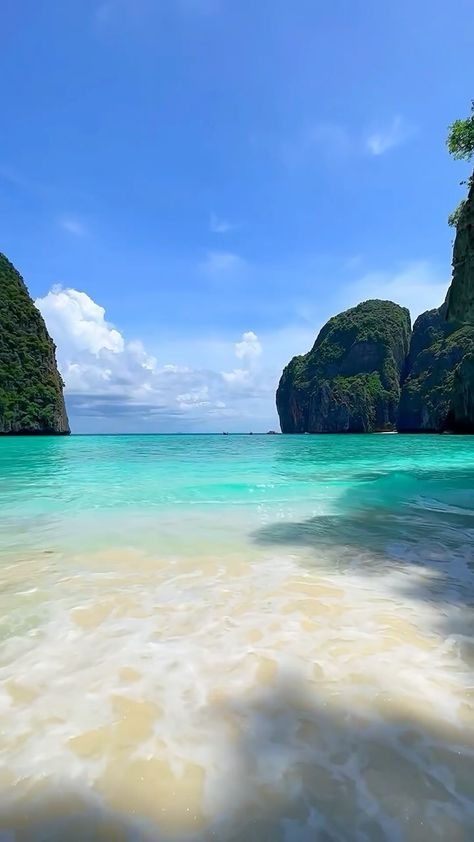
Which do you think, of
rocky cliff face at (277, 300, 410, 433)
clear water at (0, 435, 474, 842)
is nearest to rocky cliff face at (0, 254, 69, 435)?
rocky cliff face at (277, 300, 410, 433)

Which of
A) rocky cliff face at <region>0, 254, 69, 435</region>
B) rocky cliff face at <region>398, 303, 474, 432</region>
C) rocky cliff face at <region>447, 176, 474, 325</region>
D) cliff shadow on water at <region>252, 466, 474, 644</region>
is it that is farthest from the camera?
rocky cliff face at <region>398, 303, 474, 432</region>

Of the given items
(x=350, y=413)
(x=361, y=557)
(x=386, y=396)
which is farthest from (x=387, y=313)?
(x=361, y=557)

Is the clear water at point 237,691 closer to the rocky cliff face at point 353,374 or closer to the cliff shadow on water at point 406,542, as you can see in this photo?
the cliff shadow on water at point 406,542

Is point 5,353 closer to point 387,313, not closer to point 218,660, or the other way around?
point 218,660

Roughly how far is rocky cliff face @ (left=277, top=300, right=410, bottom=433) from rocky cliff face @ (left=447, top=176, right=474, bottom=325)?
99.6 meters

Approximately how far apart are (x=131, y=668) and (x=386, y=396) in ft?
411

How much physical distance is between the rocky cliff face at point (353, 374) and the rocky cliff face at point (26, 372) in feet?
231

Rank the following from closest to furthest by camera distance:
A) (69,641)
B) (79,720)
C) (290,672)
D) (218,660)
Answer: (79,720) < (290,672) < (218,660) < (69,641)

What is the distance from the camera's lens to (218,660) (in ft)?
9.07

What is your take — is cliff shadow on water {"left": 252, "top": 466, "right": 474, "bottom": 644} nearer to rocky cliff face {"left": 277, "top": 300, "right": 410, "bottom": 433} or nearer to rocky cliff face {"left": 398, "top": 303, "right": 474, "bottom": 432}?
rocky cliff face {"left": 398, "top": 303, "right": 474, "bottom": 432}

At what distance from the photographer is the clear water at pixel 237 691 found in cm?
162

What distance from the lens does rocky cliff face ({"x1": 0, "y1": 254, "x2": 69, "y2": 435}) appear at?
253 ft

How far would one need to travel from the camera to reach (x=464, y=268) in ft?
62.3

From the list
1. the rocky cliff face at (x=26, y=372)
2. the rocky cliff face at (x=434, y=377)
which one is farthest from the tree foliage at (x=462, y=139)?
the rocky cliff face at (x=26, y=372)
